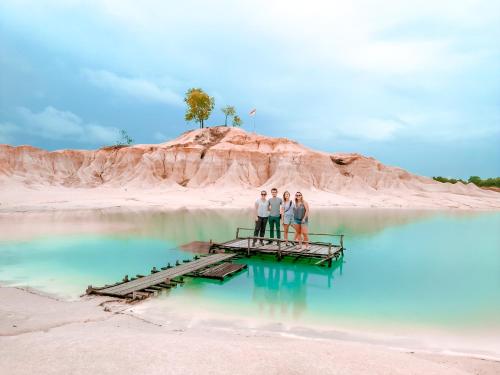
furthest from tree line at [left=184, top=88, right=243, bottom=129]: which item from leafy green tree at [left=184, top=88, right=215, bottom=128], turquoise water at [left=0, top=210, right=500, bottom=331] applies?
turquoise water at [left=0, top=210, right=500, bottom=331]

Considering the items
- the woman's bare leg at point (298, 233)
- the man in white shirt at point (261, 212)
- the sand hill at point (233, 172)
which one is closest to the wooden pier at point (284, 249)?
the woman's bare leg at point (298, 233)

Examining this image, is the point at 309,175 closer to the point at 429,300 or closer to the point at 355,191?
the point at 355,191

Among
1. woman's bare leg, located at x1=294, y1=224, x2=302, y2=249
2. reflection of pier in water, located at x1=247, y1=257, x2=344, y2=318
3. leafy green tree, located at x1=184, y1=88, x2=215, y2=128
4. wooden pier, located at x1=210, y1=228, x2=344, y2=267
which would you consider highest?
leafy green tree, located at x1=184, y1=88, x2=215, y2=128

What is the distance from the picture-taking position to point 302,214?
45.5 ft

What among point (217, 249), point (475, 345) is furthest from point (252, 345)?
point (217, 249)

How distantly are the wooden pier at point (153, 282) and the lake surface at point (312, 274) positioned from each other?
46 centimetres

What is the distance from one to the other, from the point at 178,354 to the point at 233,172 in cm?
5005

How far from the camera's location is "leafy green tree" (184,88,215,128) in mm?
76562

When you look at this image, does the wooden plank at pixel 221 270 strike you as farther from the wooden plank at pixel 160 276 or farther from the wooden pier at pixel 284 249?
the wooden pier at pixel 284 249

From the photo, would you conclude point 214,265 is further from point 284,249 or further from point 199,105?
point 199,105

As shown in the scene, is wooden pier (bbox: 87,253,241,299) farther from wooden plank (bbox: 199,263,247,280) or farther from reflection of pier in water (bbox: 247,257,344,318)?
reflection of pier in water (bbox: 247,257,344,318)

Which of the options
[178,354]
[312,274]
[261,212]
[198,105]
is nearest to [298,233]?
[261,212]

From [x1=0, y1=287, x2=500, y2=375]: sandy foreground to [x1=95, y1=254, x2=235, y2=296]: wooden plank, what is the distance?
2249 millimetres

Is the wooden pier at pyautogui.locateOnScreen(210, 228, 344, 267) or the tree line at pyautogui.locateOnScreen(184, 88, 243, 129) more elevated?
the tree line at pyautogui.locateOnScreen(184, 88, 243, 129)
